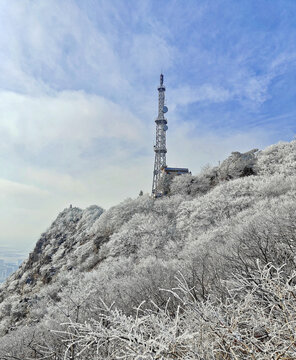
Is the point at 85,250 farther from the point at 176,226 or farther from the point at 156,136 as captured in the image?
the point at 156,136

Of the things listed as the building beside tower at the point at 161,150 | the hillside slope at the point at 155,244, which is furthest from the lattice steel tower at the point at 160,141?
the hillside slope at the point at 155,244

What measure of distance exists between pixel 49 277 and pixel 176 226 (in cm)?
2227

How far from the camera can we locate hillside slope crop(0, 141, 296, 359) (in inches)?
634

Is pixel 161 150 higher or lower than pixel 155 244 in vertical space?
higher

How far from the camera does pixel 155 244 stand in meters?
31.3

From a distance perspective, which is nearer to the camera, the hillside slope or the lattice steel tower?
the hillside slope

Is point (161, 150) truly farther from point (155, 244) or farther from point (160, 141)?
point (155, 244)

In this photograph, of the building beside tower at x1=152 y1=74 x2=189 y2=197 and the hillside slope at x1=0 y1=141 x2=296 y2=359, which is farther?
the building beside tower at x1=152 y1=74 x2=189 y2=197

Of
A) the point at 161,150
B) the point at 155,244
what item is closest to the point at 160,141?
the point at 161,150

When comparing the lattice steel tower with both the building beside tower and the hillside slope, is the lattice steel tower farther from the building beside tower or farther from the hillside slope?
the hillside slope

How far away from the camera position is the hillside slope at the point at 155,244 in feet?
52.8

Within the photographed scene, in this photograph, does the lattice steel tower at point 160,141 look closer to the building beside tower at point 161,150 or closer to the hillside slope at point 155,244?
the building beside tower at point 161,150

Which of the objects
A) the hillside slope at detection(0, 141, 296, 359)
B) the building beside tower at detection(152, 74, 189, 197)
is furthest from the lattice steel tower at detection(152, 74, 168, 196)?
the hillside slope at detection(0, 141, 296, 359)

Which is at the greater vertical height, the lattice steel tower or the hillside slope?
the lattice steel tower
